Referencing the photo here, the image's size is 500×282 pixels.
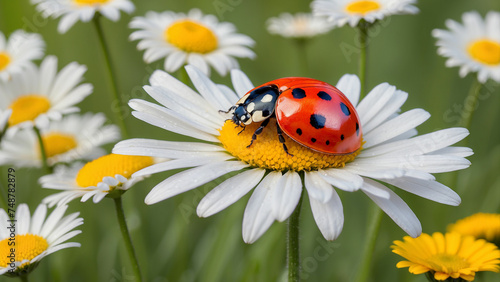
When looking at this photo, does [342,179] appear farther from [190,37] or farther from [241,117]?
[190,37]

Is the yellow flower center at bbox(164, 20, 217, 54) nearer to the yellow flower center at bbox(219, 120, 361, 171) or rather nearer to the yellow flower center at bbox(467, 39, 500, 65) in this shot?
the yellow flower center at bbox(219, 120, 361, 171)

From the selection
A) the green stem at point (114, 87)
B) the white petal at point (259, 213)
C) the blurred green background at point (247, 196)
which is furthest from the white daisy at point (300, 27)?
the white petal at point (259, 213)

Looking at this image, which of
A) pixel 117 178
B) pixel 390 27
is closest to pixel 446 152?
pixel 117 178

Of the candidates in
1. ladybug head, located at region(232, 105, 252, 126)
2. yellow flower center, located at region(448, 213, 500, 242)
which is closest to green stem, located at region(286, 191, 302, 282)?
ladybug head, located at region(232, 105, 252, 126)

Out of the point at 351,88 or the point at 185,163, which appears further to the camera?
the point at 351,88

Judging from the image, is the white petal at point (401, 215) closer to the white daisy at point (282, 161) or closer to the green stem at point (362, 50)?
the white daisy at point (282, 161)

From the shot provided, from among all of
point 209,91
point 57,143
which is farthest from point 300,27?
point 209,91

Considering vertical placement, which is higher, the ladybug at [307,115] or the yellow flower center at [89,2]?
the yellow flower center at [89,2]
